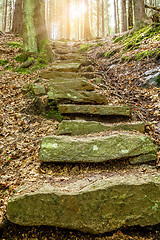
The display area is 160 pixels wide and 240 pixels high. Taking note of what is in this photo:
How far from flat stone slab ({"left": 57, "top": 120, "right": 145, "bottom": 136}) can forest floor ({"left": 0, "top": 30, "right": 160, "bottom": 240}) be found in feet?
0.94

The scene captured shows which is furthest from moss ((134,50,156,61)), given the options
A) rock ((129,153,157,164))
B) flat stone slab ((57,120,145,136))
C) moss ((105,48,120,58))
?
rock ((129,153,157,164))

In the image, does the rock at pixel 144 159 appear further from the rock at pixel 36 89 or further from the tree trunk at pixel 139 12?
the tree trunk at pixel 139 12

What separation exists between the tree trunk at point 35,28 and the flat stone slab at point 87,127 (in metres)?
4.95

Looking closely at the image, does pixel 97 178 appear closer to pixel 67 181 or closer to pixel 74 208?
pixel 67 181

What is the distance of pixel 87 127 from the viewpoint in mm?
3393

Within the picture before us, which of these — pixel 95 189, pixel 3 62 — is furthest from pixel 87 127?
pixel 3 62

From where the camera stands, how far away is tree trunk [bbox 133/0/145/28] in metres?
8.35

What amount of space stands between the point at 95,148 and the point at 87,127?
29.1 inches

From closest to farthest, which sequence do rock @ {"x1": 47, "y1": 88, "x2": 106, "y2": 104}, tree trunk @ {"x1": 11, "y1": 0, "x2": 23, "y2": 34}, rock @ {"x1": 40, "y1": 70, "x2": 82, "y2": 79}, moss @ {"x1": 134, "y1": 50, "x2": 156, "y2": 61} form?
rock @ {"x1": 47, "y1": 88, "x2": 106, "y2": 104} → rock @ {"x1": 40, "y1": 70, "x2": 82, "y2": 79} → moss @ {"x1": 134, "y1": 50, "x2": 156, "y2": 61} → tree trunk @ {"x1": 11, "y1": 0, "x2": 23, "y2": 34}

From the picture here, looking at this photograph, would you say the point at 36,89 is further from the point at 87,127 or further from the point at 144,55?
the point at 144,55

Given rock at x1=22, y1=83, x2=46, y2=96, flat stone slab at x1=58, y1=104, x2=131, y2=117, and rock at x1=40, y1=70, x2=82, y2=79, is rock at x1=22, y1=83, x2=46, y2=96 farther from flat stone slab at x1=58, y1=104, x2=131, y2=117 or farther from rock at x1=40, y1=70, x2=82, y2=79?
rock at x1=40, y1=70, x2=82, y2=79

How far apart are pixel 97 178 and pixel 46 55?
20.9ft

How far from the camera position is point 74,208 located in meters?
1.92

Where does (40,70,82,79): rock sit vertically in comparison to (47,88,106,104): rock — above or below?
above
